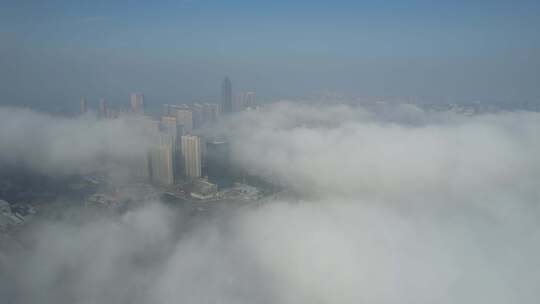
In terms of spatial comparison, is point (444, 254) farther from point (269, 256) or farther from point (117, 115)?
point (117, 115)

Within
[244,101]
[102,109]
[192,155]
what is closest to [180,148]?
[192,155]

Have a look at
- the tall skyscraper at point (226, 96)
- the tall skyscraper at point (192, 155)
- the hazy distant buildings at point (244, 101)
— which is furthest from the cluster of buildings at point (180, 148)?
the hazy distant buildings at point (244, 101)

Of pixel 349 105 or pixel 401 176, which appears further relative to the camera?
pixel 349 105

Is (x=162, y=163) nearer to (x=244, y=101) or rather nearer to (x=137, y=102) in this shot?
(x=137, y=102)

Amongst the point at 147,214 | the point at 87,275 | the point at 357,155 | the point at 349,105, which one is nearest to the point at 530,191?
the point at 357,155

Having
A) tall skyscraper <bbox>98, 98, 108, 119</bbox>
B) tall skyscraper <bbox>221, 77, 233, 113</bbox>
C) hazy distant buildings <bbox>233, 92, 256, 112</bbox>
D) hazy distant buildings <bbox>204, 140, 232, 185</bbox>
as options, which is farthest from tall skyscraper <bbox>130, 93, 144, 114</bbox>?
hazy distant buildings <bbox>233, 92, 256, 112</bbox>

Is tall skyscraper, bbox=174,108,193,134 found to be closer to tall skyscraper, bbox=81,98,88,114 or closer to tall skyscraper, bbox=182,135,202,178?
tall skyscraper, bbox=182,135,202,178

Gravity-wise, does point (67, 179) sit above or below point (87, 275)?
above
